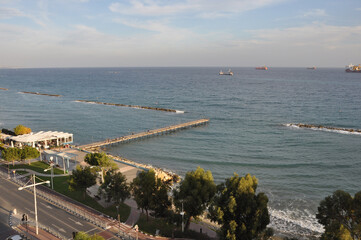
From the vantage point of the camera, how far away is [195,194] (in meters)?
33.9

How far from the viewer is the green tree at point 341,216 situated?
25684 mm

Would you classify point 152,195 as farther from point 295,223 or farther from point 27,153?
point 27,153

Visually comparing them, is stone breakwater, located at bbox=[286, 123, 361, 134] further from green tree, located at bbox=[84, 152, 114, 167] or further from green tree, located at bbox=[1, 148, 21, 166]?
green tree, located at bbox=[1, 148, 21, 166]

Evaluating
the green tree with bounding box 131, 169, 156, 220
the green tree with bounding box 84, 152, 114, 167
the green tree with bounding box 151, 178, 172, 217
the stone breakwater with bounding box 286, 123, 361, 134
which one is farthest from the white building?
the stone breakwater with bounding box 286, 123, 361, 134

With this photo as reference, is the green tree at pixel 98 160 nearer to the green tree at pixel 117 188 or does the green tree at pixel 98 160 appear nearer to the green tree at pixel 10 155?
the green tree at pixel 117 188

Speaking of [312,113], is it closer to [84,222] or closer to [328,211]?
[328,211]

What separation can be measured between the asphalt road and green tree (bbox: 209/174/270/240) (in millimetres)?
15151

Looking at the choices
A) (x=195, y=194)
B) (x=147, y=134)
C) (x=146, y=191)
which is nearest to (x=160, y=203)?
(x=146, y=191)

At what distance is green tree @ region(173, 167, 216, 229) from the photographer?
3397cm

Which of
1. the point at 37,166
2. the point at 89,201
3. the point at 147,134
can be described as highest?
the point at 147,134

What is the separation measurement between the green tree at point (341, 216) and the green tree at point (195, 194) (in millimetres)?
12466

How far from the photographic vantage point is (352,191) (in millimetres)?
51906

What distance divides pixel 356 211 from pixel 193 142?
58.3 meters

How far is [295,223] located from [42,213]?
3604 centimetres
